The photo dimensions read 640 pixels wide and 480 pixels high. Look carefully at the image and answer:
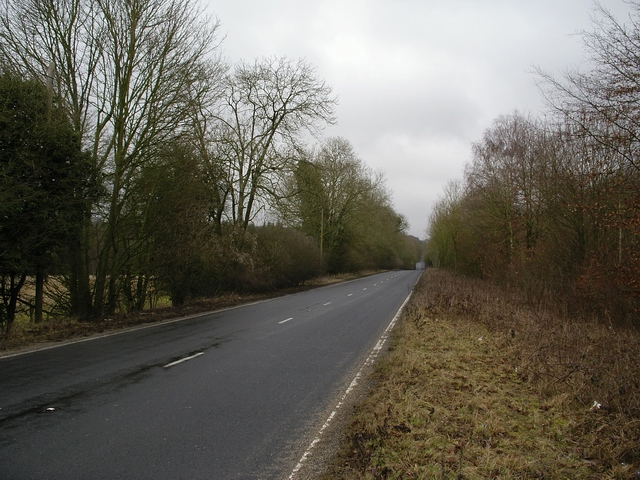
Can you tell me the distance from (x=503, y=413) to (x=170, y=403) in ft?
14.1

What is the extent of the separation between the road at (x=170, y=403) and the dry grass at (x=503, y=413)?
82 cm

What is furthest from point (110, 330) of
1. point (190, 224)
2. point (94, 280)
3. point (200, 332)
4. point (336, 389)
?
point (336, 389)

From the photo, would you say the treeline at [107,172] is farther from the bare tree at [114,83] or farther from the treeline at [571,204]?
the treeline at [571,204]

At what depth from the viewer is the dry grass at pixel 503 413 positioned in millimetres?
4402

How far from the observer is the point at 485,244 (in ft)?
103

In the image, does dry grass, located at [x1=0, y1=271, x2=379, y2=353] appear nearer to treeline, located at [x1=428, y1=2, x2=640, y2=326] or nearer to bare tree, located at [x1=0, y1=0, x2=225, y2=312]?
bare tree, located at [x1=0, y1=0, x2=225, y2=312]

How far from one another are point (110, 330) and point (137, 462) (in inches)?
375

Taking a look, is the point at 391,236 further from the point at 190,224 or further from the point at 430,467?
the point at 430,467

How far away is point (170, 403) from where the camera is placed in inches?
251

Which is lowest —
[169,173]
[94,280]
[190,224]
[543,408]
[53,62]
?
[543,408]

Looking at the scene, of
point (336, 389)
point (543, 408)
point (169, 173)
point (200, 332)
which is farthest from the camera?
point (169, 173)

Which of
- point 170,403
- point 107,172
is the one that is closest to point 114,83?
point 107,172

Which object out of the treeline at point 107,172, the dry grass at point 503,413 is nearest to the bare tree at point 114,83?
the treeline at point 107,172

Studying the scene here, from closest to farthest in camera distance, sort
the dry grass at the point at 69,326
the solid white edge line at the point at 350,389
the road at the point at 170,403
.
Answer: the road at the point at 170,403, the solid white edge line at the point at 350,389, the dry grass at the point at 69,326
